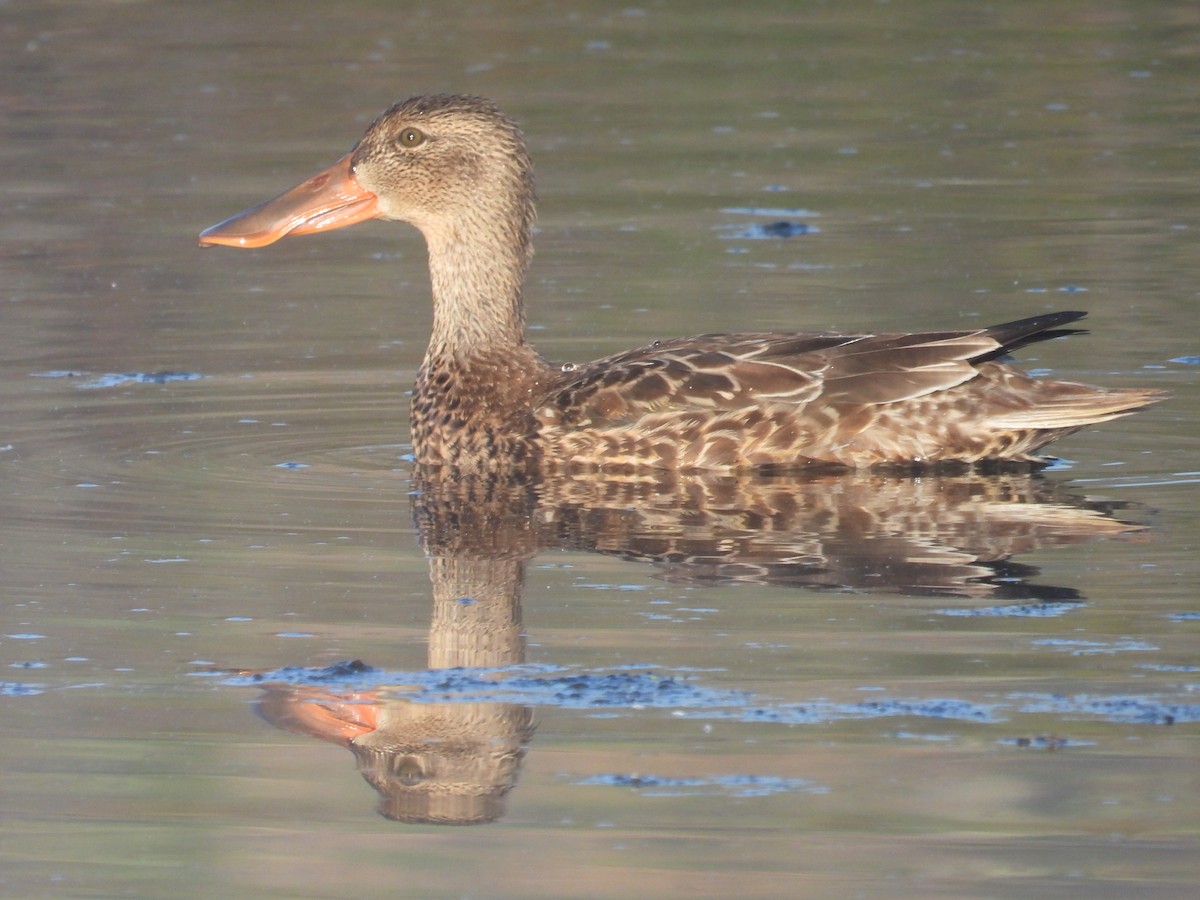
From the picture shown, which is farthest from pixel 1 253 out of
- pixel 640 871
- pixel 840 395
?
pixel 640 871

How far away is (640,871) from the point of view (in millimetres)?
4578

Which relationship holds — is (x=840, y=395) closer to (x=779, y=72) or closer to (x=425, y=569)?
(x=425, y=569)

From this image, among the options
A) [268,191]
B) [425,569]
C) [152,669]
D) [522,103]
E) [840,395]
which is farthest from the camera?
[522,103]

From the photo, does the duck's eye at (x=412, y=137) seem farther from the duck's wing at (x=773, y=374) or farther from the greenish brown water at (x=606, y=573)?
the duck's wing at (x=773, y=374)

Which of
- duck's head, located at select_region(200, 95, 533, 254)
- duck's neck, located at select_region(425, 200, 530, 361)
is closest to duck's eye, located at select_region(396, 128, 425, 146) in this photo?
duck's head, located at select_region(200, 95, 533, 254)

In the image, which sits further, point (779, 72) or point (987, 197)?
point (779, 72)

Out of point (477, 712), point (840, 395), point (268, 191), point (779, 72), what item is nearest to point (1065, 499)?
point (840, 395)

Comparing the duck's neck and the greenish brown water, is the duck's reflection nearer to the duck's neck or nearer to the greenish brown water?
the greenish brown water

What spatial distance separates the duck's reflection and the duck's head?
1.38 m

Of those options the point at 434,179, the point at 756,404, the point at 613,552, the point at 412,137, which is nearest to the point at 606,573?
the point at 613,552

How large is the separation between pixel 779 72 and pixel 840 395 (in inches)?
443

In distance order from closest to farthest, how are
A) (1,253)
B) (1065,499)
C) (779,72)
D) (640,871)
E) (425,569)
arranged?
(640,871), (425,569), (1065,499), (1,253), (779,72)

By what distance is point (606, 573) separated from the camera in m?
6.91

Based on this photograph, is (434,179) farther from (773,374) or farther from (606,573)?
(606,573)
